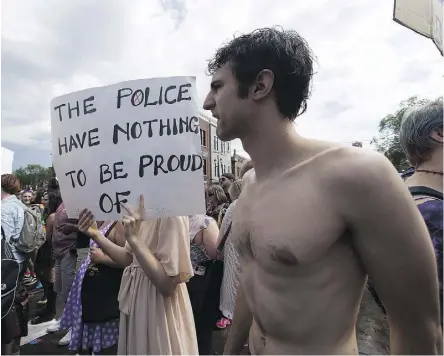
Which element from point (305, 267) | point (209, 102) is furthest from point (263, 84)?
point (305, 267)

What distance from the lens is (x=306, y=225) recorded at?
960 millimetres

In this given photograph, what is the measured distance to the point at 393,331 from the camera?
38.4 inches

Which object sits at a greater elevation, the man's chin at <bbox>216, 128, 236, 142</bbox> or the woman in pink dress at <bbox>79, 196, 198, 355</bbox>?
the man's chin at <bbox>216, 128, 236, 142</bbox>

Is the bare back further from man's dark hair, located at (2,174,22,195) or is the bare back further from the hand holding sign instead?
man's dark hair, located at (2,174,22,195)

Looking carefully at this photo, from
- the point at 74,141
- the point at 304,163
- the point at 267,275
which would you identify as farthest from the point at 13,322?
the point at 304,163

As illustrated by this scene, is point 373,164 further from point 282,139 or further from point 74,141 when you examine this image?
point 74,141

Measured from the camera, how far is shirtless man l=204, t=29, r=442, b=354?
2.95 ft

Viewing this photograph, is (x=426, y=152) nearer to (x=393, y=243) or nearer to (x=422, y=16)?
(x=393, y=243)

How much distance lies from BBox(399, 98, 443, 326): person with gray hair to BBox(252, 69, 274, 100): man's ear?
85 centimetres

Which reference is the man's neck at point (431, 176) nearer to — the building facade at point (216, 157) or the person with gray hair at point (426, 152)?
the person with gray hair at point (426, 152)

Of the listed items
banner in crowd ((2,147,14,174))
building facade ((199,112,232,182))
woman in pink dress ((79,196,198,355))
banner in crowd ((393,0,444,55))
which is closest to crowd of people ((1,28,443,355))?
woman in pink dress ((79,196,198,355))

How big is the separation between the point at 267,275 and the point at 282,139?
15.7 inches

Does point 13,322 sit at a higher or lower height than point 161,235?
lower

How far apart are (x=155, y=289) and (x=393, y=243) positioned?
1.53m
